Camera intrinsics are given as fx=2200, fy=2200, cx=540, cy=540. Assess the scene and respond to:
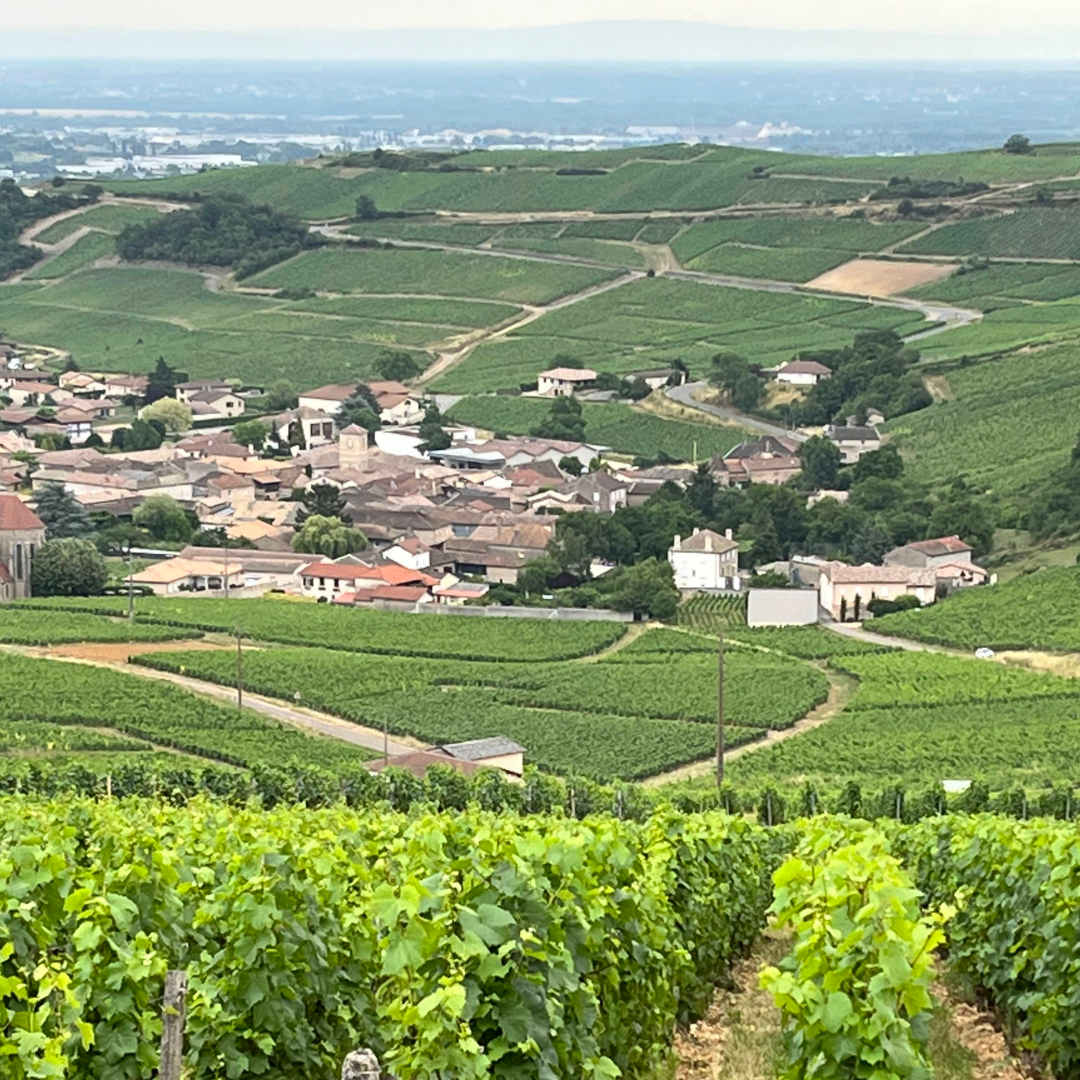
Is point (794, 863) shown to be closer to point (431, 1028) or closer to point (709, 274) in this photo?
point (431, 1028)

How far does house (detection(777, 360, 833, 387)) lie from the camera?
3718 inches

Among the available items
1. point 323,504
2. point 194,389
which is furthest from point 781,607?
point 194,389

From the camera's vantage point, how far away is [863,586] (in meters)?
60.9

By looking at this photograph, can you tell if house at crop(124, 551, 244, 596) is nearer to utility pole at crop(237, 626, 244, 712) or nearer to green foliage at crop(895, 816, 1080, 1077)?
utility pole at crop(237, 626, 244, 712)

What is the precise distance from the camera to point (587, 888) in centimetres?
1274

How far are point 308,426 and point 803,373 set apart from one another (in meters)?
21.5

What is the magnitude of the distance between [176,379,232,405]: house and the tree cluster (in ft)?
103

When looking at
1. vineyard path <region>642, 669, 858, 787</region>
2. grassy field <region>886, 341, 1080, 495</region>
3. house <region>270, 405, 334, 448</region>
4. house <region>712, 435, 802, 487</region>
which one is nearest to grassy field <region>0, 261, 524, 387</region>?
house <region>270, 405, 334, 448</region>

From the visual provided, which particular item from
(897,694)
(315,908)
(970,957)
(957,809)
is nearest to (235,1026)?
(315,908)

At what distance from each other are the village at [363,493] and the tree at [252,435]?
0.35ft

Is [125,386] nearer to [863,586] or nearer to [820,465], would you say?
[820,465]

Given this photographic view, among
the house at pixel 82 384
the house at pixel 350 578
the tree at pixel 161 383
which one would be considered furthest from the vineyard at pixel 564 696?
the house at pixel 82 384

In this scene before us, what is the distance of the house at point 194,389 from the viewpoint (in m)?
102

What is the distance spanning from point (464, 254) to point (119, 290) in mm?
21049
